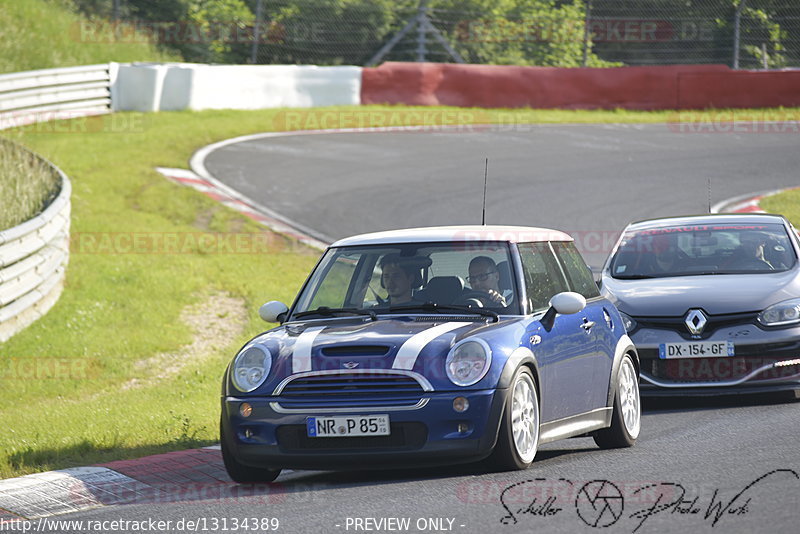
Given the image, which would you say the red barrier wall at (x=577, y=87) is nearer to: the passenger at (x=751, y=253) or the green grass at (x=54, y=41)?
the green grass at (x=54, y=41)

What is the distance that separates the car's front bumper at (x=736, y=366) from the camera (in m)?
9.32

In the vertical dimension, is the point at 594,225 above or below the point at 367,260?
below

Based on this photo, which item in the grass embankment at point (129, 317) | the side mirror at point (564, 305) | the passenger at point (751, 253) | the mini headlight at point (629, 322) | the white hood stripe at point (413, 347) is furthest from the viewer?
the passenger at point (751, 253)

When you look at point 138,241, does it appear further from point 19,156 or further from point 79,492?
point 79,492

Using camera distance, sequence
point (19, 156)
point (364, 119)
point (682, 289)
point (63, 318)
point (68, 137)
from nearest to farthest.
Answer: point (682, 289)
point (63, 318)
point (19, 156)
point (68, 137)
point (364, 119)

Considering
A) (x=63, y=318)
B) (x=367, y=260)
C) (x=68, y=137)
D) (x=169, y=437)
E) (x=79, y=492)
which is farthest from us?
(x=68, y=137)

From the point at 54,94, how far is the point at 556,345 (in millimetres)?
19708

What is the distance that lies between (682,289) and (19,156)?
10497 mm

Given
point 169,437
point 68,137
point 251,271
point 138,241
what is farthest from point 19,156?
point 169,437

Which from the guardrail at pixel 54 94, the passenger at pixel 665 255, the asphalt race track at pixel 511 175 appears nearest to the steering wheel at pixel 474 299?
the passenger at pixel 665 255

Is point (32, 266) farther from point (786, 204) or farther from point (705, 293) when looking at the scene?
point (786, 204)

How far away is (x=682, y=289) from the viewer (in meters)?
9.90

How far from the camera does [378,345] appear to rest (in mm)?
6824

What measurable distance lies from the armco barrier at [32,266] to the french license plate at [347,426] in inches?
258
